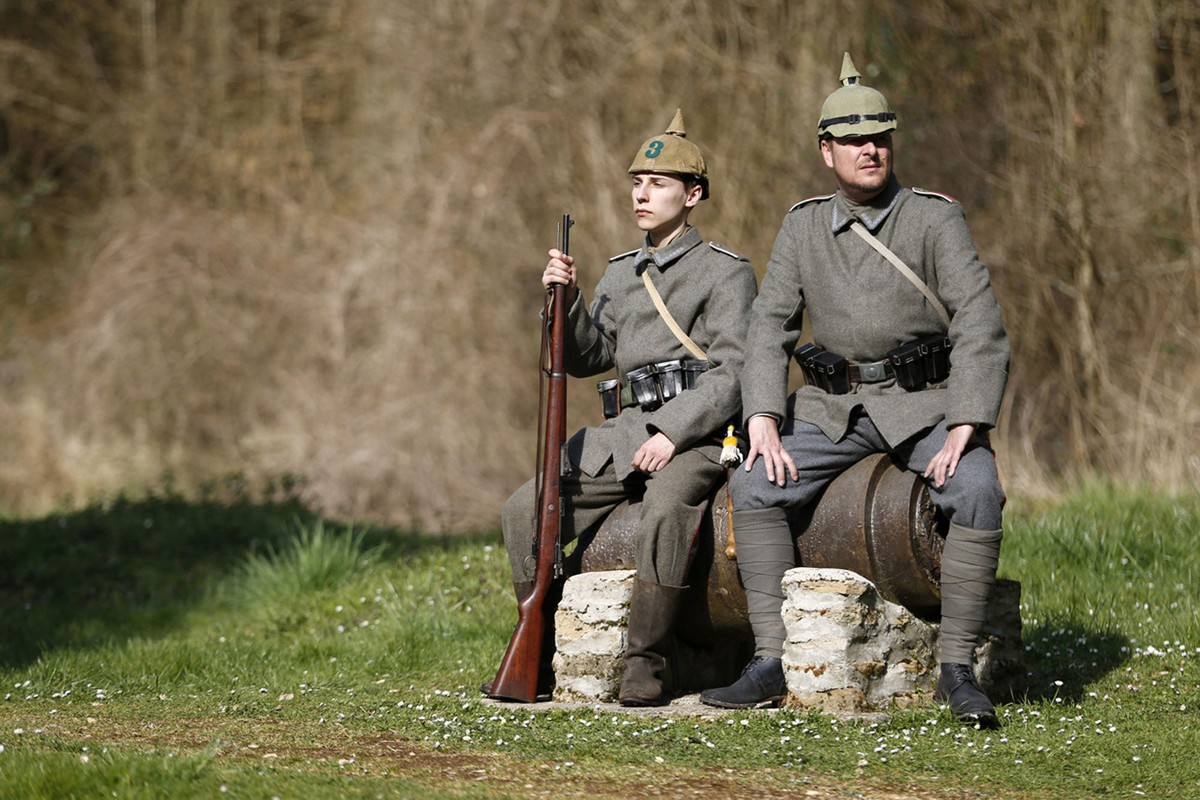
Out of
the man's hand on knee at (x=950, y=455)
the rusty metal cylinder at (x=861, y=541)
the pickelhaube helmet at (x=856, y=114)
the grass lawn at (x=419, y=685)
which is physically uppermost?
the pickelhaube helmet at (x=856, y=114)

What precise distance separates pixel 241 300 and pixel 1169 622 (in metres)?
10.4

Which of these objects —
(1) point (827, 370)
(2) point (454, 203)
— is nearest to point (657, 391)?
(1) point (827, 370)

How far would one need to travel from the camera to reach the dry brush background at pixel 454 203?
10.9 metres

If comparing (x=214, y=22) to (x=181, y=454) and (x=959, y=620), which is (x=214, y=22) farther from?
(x=959, y=620)

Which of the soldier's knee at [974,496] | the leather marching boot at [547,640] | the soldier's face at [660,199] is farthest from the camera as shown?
the soldier's face at [660,199]

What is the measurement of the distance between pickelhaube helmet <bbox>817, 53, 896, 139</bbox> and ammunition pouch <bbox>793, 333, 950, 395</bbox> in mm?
803

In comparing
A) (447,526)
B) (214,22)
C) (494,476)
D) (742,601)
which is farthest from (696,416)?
(214,22)

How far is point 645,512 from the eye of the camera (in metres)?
5.63

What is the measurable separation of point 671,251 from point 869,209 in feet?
2.79

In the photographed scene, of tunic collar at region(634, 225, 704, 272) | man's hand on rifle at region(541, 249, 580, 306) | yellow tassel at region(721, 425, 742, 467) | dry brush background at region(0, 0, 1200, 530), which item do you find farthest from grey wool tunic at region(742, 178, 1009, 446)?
dry brush background at region(0, 0, 1200, 530)

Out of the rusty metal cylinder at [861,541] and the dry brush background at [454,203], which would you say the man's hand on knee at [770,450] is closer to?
the rusty metal cylinder at [861,541]

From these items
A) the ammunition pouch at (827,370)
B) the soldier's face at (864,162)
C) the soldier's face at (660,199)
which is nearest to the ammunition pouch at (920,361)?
the ammunition pouch at (827,370)

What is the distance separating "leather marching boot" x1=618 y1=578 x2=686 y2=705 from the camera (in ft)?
18.2

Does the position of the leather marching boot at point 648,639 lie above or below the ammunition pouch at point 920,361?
below
